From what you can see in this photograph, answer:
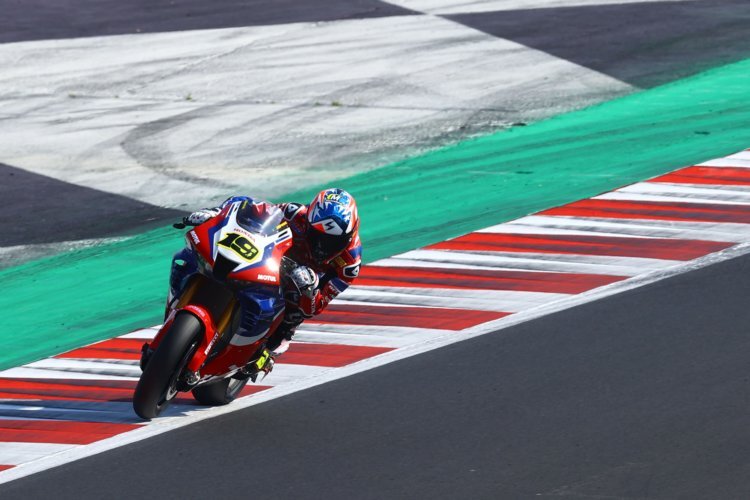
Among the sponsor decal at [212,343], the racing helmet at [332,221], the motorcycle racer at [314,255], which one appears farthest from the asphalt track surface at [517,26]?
the sponsor decal at [212,343]

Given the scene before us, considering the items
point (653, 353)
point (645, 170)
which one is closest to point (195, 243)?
point (653, 353)

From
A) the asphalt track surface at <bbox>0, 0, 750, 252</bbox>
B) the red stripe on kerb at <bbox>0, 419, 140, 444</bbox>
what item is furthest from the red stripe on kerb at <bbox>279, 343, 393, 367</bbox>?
the asphalt track surface at <bbox>0, 0, 750, 252</bbox>

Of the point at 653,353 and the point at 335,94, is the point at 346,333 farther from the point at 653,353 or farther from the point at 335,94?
the point at 335,94

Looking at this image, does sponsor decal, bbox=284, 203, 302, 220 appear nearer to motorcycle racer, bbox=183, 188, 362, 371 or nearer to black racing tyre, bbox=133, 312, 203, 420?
motorcycle racer, bbox=183, 188, 362, 371

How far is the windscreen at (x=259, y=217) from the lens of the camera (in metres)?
8.77

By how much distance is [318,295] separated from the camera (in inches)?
358

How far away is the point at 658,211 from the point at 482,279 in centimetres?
258

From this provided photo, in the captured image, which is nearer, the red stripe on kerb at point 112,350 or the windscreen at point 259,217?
the windscreen at point 259,217

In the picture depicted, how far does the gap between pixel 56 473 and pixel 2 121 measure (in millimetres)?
11169

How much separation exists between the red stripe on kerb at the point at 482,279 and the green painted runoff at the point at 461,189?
33.0 inches

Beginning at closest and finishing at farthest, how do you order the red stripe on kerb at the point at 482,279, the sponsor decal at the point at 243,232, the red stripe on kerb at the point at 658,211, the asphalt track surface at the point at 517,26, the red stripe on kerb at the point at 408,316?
the sponsor decal at the point at 243,232, the red stripe on kerb at the point at 408,316, the red stripe on kerb at the point at 482,279, the red stripe on kerb at the point at 658,211, the asphalt track surface at the point at 517,26

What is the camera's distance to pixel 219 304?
8672 millimetres

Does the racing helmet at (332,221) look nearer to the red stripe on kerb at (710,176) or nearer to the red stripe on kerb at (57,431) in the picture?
the red stripe on kerb at (57,431)

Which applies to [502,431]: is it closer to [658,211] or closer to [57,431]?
[57,431]
